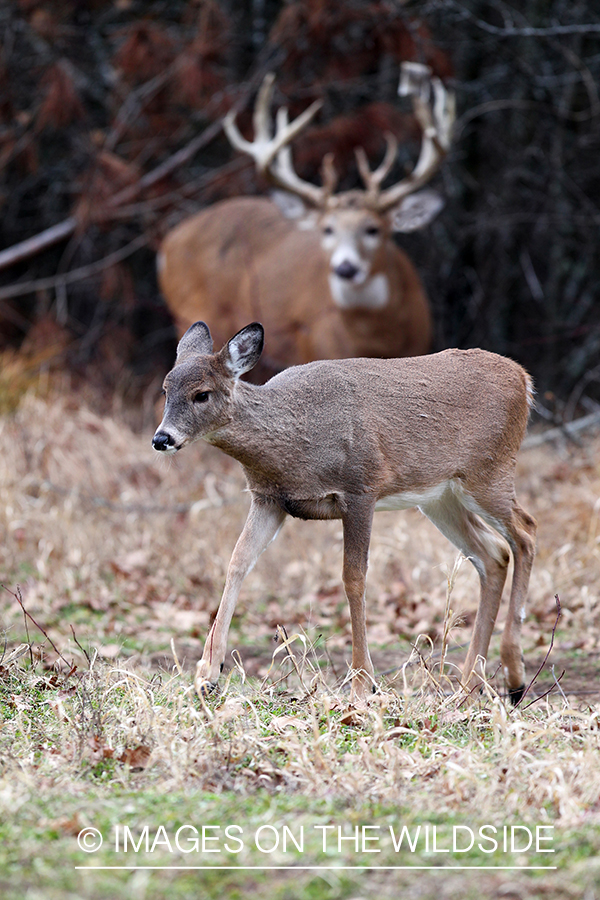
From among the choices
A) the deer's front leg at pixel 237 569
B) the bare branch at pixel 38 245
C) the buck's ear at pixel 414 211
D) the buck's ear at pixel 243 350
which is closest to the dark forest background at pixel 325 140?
the bare branch at pixel 38 245

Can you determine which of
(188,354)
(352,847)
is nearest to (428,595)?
(188,354)

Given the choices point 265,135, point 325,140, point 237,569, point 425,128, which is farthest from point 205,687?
point 325,140

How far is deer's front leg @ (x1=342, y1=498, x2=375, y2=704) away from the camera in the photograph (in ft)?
13.9

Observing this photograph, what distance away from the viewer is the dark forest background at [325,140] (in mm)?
10805

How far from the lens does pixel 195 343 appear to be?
4414 mm

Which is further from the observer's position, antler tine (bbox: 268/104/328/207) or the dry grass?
antler tine (bbox: 268/104/328/207)

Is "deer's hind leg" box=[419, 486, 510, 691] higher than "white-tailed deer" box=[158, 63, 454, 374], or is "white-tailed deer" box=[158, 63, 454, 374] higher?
"deer's hind leg" box=[419, 486, 510, 691]

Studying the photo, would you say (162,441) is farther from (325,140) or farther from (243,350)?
(325,140)

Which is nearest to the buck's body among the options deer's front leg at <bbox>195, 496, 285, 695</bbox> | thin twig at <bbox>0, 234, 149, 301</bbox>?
thin twig at <bbox>0, 234, 149, 301</bbox>

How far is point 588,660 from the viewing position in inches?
217

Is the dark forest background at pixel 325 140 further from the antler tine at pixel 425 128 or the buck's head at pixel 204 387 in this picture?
the buck's head at pixel 204 387

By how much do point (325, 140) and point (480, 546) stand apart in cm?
719

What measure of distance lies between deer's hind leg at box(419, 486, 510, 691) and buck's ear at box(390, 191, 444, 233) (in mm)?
5257

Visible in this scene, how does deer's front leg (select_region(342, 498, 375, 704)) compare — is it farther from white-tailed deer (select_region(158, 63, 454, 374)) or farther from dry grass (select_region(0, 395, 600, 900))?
white-tailed deer (select_region(158, 63, 454, 374))
